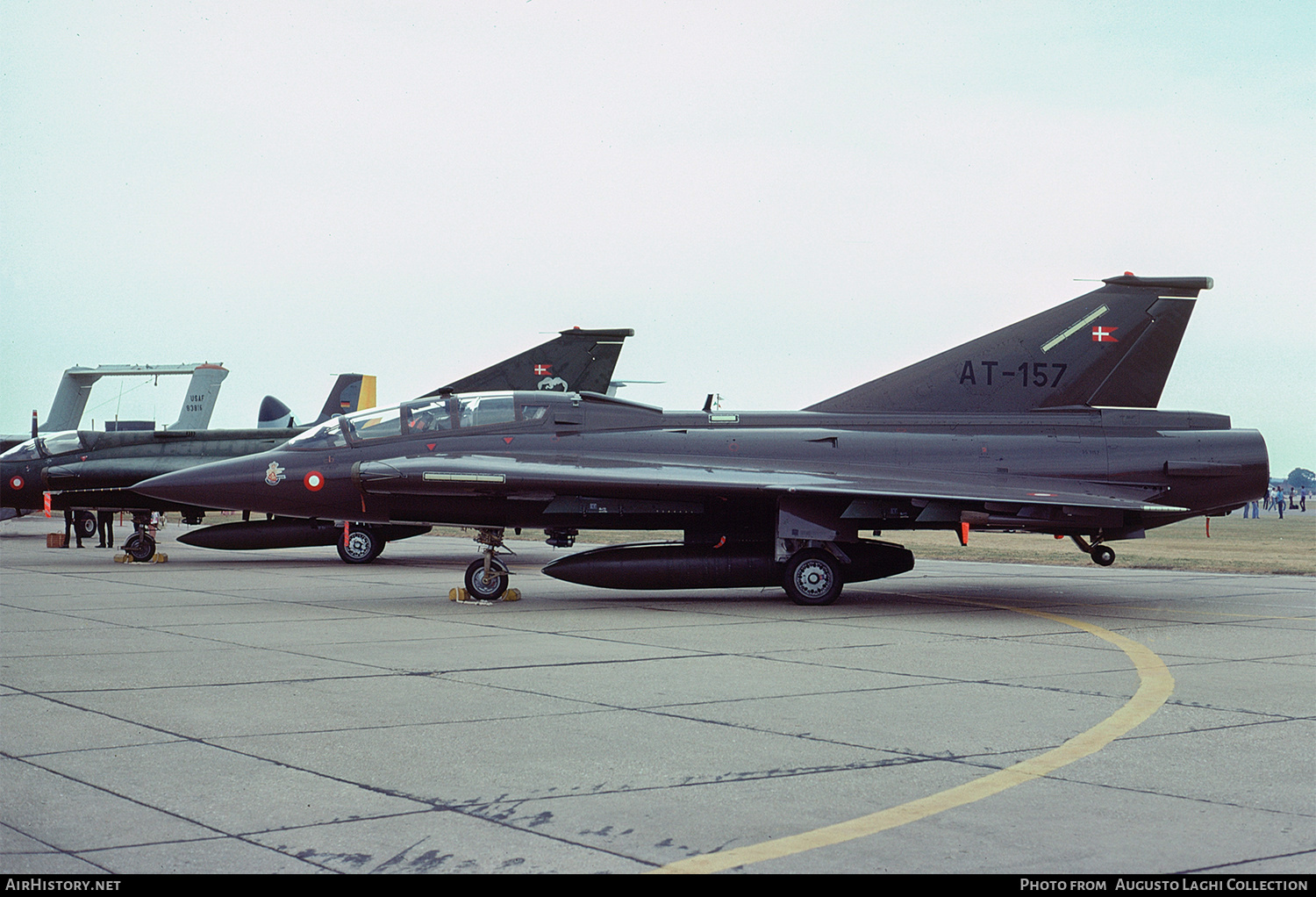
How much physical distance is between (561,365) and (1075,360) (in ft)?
33.7

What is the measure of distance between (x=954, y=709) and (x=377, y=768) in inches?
138

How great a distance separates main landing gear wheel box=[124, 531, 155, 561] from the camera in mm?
21516

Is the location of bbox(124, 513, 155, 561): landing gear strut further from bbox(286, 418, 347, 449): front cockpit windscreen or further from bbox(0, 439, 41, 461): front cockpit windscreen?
bbox(286, 418, 347, 449): front cockpit windscreen

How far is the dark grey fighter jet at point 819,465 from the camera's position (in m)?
13.6

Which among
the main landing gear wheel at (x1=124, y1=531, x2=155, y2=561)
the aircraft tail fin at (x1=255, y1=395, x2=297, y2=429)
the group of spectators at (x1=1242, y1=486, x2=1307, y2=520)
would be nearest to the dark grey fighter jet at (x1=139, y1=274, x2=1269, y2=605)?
the main landing gear wheel at (x1=124, y1=531, x2=155, y2=561)

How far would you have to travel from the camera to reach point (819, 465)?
1427 centimetres

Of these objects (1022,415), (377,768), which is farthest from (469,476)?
(377,768)

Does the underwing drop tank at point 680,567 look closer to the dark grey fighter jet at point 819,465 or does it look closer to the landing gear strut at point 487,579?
the dark grey fighter jet at point 819,465

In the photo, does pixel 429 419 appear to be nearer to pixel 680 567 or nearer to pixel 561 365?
pixel 680 567

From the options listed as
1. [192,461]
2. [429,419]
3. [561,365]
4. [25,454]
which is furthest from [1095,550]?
[25,454]

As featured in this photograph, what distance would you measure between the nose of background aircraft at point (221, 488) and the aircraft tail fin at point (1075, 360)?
24.5 feet

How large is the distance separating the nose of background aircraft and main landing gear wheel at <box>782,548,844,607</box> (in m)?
6.33

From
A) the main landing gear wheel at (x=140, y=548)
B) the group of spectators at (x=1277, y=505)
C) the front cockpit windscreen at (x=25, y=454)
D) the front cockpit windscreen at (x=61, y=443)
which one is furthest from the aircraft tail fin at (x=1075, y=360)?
the group of spectators at (x=1277, y=505)
